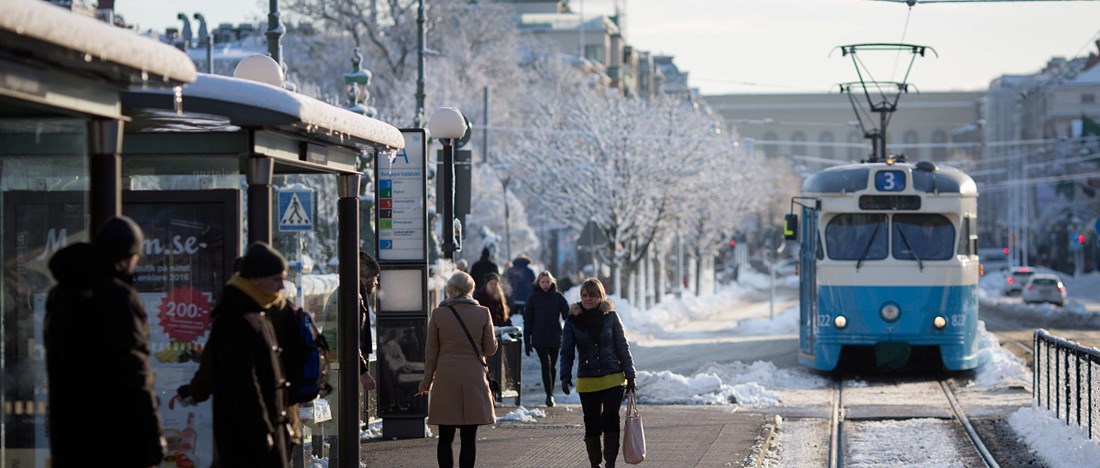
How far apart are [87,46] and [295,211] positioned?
11832mm

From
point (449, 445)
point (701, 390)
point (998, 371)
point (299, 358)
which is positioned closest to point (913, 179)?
point (998, 371)

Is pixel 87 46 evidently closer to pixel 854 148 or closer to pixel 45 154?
pixel 45 154

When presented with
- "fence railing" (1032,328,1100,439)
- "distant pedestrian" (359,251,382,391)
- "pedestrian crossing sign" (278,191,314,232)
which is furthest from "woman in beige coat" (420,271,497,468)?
"pedestrian crossing sign" (278,191,314,232)

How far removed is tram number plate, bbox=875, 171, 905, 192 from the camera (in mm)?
23688

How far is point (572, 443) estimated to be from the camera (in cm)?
1503

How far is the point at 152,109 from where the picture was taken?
8266 millimetres

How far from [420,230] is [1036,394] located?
291 inches

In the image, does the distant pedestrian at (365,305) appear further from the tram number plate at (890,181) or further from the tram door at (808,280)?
the tram number plate at (890,181)

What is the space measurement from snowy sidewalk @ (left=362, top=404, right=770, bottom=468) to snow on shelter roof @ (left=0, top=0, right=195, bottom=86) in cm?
668

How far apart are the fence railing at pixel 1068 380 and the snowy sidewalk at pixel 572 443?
2894 mm

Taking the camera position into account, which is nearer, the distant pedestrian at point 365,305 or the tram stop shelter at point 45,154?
→ the tram stop shelter at point 45,154

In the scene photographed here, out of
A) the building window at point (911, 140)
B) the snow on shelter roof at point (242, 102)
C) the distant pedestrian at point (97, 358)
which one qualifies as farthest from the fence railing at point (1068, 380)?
the building window at point (911, 140)

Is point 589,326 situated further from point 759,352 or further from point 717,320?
point 717,320

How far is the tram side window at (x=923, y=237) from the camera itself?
23547mm
